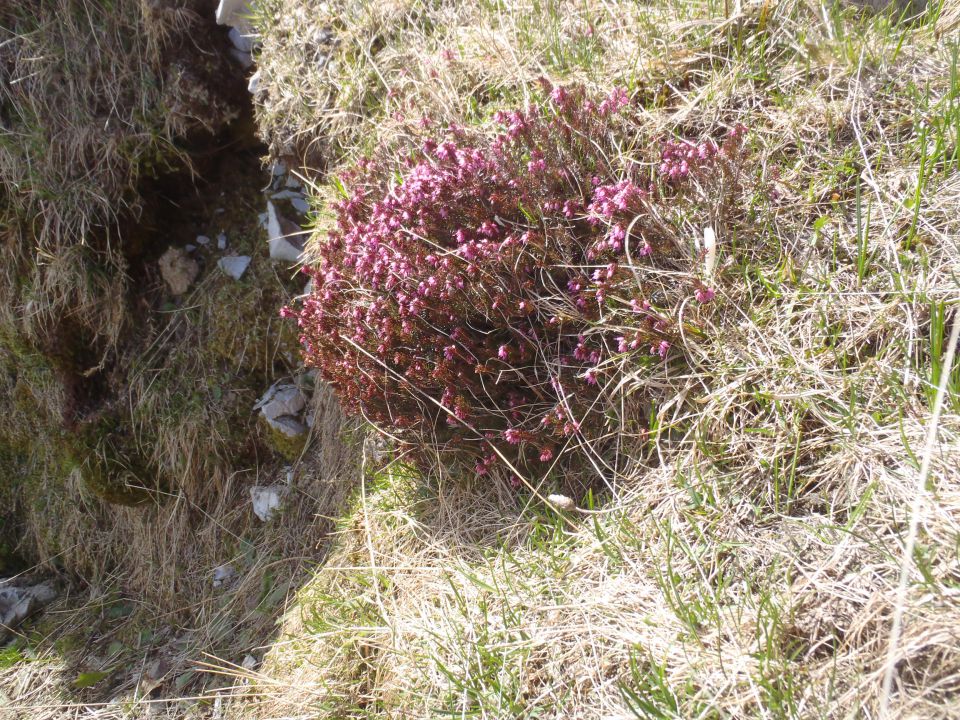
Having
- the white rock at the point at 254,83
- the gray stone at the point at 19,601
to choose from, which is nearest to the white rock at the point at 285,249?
the white rock at the point at 254,83

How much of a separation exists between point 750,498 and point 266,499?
249 centimetres

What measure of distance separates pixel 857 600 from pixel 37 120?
432 cm

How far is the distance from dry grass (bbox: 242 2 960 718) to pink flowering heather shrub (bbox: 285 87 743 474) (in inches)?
6.4

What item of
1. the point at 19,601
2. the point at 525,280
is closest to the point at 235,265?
the point at 525,280

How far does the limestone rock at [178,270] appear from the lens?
4.20 metres

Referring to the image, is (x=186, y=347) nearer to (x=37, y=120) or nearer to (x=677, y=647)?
(x=37, y=120)

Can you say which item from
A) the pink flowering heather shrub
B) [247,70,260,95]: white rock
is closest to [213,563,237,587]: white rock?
the pink flowering heather shrub

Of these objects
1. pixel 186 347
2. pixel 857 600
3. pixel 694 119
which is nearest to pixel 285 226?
pixel 186 347

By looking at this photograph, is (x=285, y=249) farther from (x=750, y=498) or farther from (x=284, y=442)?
(x=750, y=498)

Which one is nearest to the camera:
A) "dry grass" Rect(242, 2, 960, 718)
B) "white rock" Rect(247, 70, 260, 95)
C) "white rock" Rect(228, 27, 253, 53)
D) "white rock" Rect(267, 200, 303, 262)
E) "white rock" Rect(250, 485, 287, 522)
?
"dry grass" Rect(242, 2, 960, 718)

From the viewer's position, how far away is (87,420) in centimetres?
425

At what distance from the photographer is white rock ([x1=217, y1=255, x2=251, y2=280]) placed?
406 centimetres

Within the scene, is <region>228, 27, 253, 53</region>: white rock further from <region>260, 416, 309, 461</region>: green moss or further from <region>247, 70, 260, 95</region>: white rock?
<region>260, 416, 309, 461</region>: green moss

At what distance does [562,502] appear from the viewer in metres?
2.37
